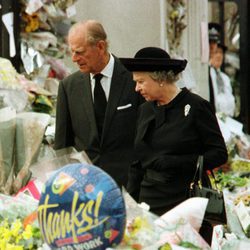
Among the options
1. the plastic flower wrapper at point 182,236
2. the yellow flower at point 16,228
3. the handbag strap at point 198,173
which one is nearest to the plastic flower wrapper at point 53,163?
the yellow flower at point 16,228

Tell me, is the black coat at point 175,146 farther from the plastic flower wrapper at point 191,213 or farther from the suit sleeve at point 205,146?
the plastic flower wrapper at point 191,213

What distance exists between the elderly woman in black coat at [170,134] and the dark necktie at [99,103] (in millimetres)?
725

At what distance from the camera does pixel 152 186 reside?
15.6 feet

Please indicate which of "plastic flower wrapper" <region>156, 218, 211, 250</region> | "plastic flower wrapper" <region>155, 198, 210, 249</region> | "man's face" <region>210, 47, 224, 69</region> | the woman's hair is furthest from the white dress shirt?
"man's face" <region>210, 47, 224, 69</region>

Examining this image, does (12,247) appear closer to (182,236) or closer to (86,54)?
(182,236)

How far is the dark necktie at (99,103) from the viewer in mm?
5477

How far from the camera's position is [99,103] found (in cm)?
552

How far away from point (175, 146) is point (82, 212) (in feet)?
6.85

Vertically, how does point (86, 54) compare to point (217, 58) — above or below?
above

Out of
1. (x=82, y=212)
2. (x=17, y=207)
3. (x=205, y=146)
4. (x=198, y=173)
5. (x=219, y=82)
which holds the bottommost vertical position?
(x=219, y=82)

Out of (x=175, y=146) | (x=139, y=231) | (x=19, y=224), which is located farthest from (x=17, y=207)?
(x=175, y=146)

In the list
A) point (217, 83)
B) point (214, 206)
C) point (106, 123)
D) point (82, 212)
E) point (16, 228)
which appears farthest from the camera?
point (217, 83)

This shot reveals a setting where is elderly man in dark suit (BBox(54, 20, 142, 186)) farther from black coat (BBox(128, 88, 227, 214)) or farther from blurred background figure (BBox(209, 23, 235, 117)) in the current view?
blurred background figure (BBox(209, 23, 235, 117))

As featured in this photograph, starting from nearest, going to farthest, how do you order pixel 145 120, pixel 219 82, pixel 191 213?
pixel 191 213 → pixel 145 120 → pixel 219 82
